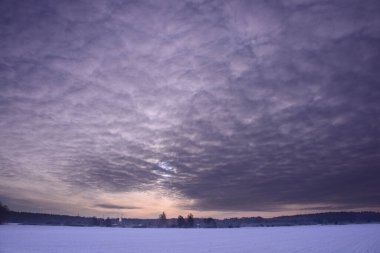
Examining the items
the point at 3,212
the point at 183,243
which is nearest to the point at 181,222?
the point at 3,212

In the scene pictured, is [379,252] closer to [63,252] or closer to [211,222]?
[63,252]

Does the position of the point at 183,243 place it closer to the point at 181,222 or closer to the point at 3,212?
the point at 3,212

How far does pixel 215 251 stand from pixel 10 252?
1939cm

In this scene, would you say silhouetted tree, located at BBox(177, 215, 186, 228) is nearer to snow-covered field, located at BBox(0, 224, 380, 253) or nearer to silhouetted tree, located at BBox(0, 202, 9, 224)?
silhouetted tree, located at BBox(0, 202, 9, 224)

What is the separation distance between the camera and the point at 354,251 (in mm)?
30297

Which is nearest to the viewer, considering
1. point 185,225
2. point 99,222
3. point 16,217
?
point 185,225

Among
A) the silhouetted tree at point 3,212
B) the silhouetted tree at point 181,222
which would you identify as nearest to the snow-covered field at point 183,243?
the silhouetted tree at point 3,212

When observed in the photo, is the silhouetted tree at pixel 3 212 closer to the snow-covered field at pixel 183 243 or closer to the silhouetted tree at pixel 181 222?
the snow-covered field at pixel 183 243

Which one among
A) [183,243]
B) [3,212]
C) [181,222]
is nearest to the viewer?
[183,243]

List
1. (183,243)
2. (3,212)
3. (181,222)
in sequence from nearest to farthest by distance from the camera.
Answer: (183,243), (3,212), (181,222)

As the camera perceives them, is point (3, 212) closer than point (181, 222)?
Yes

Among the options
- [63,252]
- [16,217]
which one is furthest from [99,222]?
[63,252]

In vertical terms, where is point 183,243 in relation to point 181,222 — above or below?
above

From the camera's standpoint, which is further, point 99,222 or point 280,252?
point 99,222
